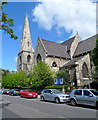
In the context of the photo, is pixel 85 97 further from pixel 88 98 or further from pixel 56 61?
pixel 56 61

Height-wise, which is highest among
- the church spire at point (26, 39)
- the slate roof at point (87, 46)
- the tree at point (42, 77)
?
the church spire at point (26, 39)

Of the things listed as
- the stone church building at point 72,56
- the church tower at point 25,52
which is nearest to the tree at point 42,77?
the stone church building at point 72,56

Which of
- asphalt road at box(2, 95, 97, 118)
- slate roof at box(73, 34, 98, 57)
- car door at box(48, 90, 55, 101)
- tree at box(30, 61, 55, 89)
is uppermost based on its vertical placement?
slate roof at box(73, 34, 98, 57)

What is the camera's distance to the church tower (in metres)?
57.7

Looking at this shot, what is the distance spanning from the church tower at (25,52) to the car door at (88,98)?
4644 centimetres

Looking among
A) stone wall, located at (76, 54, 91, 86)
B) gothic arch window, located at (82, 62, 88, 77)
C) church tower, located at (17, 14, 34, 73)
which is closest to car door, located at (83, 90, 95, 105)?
stone wall, located at (76, 54, 91, 86)

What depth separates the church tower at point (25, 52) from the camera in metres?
57.7

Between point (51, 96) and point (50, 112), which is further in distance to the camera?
point (51, 96)

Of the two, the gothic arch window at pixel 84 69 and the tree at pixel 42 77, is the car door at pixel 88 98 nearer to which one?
the tree at pixel 42 77

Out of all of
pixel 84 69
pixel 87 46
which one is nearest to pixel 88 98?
pixel 84 69

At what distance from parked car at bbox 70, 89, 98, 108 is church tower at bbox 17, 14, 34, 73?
45292 millimetres

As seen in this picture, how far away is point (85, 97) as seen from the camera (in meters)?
11.8

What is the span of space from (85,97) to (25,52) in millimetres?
49200

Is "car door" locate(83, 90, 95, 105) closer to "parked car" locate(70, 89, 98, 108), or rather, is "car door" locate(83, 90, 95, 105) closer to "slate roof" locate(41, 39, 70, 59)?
"parked car" locate(70, 89, 98, 108)
